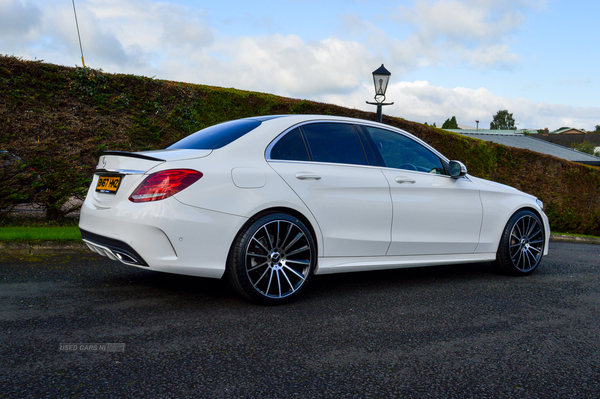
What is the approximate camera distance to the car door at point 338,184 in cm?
420

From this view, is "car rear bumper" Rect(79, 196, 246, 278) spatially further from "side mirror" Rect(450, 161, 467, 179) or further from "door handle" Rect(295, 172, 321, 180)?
"side mirror" Rect(450, 161, 467, 179)

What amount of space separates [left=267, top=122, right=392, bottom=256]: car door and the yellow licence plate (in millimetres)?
1239

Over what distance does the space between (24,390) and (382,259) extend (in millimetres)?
3132

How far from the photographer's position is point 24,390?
7.85ft

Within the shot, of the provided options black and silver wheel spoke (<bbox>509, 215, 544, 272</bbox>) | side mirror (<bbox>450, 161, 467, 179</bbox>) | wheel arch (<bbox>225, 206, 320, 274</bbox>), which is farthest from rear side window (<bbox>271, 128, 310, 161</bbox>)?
black and silver wheel spoke (<bbox>509, 215, 544, 272</bbox>)

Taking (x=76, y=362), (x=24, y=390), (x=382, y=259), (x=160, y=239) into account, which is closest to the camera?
(x=24, y=390)

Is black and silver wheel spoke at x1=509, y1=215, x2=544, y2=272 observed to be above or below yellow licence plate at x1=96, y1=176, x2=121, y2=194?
below

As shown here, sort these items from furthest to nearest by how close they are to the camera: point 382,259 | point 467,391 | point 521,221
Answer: point 521,221
point 382,259
point 467,391

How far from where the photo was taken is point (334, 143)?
4617mm

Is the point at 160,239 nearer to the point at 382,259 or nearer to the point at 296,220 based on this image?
the point at 296,220

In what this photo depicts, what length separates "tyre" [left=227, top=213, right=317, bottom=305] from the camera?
12.6ft

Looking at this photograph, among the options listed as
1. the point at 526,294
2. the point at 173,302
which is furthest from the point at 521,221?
the point at 173,302

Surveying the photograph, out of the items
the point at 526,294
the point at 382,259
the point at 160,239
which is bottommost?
the point at 526,294

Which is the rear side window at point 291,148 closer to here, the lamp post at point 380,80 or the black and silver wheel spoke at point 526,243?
the black and silver wheel spoke at point 526,243
